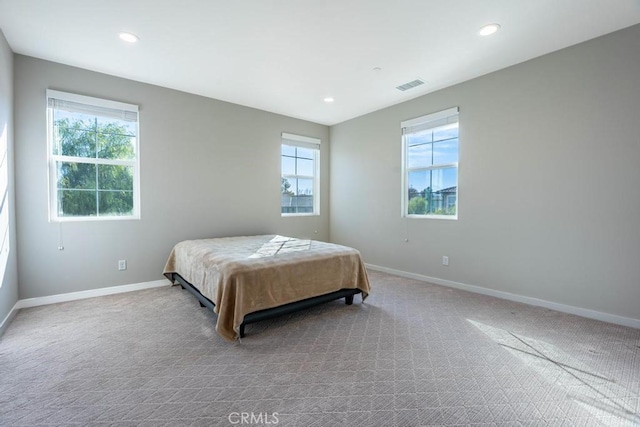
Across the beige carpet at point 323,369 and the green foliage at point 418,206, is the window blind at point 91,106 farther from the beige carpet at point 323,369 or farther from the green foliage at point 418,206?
the green foliage at point 418,206

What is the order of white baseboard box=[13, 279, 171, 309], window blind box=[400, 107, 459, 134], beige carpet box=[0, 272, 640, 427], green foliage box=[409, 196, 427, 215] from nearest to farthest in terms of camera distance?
beige carpet box=[0, 272, 640, 427], white baseboard box=[13, 279, 171, 309], window blind box=[400, 107, 459, 134], green foliage box=[409, 196, 427, 215]

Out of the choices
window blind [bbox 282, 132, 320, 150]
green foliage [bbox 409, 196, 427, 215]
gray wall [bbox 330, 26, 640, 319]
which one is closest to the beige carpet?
gray wall [bbox 330, 26, 640, 319]

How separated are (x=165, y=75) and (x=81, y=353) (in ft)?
10.1

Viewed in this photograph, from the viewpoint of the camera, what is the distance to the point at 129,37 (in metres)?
2.71

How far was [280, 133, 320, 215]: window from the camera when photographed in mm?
5223

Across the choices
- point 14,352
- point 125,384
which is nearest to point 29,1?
point 14,352

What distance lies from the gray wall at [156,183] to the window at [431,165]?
2.02 metres

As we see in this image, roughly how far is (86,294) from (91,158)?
1628mm

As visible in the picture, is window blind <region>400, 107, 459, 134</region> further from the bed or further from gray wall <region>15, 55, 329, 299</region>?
the bed

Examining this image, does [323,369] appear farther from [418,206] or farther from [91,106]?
[91,106]

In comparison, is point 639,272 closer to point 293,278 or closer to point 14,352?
point 293,278

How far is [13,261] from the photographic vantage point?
113 inches

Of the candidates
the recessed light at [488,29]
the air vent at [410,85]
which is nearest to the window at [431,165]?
the air vent at [410,85]

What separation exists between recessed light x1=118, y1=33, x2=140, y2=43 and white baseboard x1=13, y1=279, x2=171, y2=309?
2804mm
